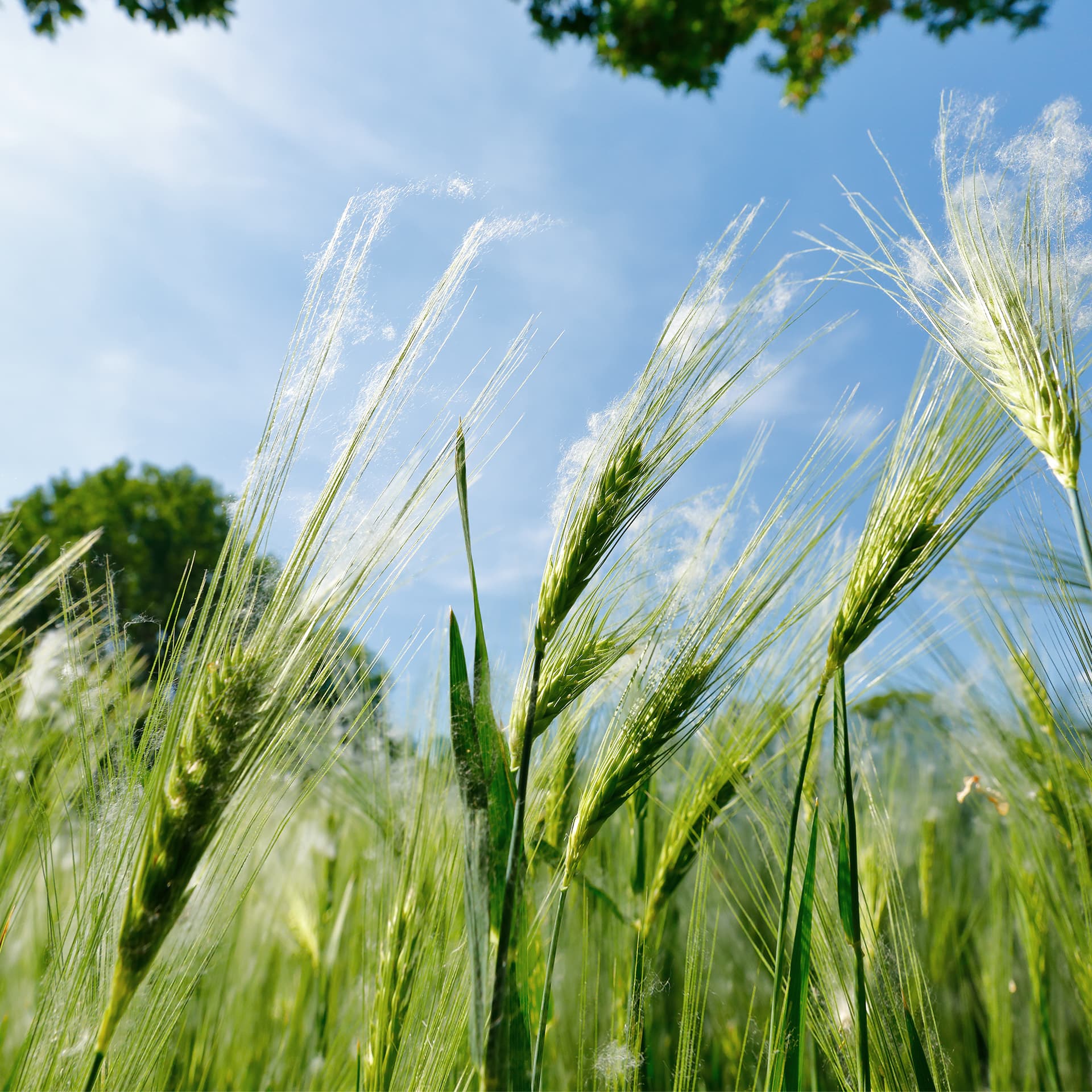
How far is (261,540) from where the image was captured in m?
0.69

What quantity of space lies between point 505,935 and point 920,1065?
54 centimetres

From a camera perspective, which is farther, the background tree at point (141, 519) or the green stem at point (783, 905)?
the background tree at point (141, 519)

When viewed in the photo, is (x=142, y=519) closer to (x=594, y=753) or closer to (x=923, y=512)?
(x=594, y=753)

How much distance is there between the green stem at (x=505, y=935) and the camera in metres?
0.53

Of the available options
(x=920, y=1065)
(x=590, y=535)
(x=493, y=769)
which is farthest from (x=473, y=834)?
(x=920, y=1065)

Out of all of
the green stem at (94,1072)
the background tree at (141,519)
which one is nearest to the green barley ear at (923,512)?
the green stem at (94,1072)

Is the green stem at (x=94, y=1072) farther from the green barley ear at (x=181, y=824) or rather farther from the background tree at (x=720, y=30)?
the background tree at (x=720, y=30)

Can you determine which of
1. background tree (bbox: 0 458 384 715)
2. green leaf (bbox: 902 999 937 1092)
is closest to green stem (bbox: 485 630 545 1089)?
green leaf (bbox: 902 999 937 1092)

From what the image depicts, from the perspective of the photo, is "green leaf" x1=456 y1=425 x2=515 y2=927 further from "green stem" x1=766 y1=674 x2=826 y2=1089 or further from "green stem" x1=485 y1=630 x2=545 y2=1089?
"green stem" x1=766 y1=674 x2=826 y2=1089

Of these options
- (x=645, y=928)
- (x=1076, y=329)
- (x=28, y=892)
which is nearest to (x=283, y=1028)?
(x=28, y=892)

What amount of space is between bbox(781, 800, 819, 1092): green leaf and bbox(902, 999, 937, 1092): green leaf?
17 centimetres

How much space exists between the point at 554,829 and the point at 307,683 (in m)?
0.47

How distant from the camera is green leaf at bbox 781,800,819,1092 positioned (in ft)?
2.18

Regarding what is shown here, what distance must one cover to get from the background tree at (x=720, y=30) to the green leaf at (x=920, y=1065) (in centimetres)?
131
